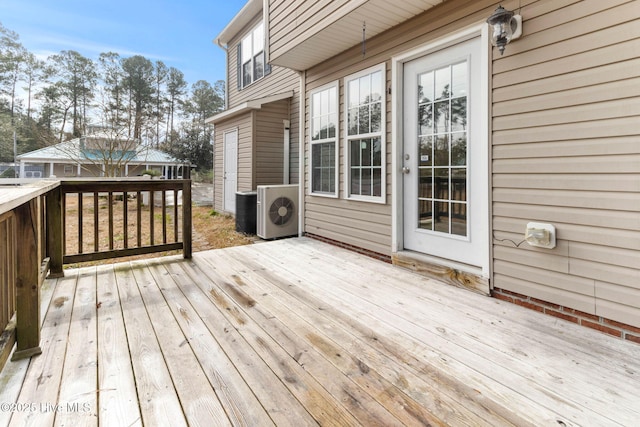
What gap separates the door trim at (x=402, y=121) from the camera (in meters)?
2.54

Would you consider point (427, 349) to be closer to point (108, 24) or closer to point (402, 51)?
point (402, 51)

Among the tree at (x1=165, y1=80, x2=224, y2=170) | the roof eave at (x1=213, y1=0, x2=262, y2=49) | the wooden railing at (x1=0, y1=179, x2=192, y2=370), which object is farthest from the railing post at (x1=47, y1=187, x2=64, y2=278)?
the tree at (x1=165, y1=80, x2=224, y2=170)

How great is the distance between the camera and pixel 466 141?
2.74 metres

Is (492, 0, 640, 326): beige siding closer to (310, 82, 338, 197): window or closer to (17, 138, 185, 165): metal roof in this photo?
(310, 82, 338, 197): window

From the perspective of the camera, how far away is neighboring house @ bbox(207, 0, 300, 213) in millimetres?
6758

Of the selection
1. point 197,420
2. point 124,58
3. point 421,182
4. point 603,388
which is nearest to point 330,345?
point 197,420

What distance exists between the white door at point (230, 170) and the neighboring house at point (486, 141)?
3.62 meters

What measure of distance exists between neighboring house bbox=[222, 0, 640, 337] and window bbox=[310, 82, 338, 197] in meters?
0.03

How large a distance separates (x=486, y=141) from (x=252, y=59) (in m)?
7.49

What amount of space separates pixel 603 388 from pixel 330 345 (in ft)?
4.19

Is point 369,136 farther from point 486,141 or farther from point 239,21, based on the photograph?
point 239,21

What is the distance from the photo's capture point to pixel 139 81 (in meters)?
23.7

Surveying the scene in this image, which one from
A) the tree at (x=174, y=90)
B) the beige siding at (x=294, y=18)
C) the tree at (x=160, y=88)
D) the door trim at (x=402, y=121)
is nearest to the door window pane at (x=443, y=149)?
the door trim at (x=402, y=121)

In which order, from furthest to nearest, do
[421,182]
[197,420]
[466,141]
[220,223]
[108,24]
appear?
[108,24] → [220,223] → [421,182] → [466,141] → [197,420]
